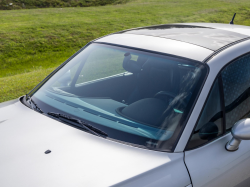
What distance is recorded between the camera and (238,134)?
75.7 inches

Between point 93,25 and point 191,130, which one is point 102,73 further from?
point 93,25

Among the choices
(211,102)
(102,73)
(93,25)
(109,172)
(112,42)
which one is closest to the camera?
(109,172)

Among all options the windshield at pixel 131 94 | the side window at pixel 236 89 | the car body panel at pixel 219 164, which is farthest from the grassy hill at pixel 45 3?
the car body panel at pixel 219 164

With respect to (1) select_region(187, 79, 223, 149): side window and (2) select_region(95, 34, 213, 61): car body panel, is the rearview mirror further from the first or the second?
(2) select_region(95, 34, 213, 61): car body panel

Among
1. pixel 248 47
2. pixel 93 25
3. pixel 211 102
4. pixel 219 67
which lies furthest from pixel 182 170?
pixel 93 25

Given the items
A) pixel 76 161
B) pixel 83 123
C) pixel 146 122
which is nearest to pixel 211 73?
pixel 146 122

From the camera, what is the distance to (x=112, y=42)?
2.78 metres

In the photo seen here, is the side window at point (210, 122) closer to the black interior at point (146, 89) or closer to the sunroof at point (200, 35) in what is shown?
the black interior at point (146, 89)

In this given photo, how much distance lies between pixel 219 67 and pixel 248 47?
20.0 inches

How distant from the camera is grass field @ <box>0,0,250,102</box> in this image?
9.10 metres

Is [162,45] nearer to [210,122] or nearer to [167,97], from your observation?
[167,97]

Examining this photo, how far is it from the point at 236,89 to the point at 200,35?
2.14ft

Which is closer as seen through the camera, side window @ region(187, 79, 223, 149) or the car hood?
the car hood

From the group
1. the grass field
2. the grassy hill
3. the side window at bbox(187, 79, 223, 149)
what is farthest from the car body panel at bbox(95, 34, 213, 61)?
the grassy hill
